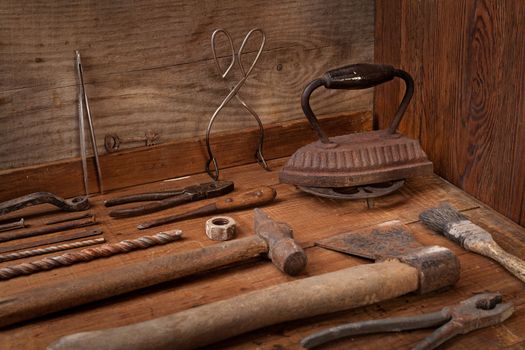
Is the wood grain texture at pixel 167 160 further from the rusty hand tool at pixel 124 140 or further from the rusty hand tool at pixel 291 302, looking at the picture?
the rusty hand tool at pixel 291 302

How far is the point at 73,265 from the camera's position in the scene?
1.61 metres

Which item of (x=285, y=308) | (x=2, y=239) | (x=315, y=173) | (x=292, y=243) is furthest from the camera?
(x=315, y=173)

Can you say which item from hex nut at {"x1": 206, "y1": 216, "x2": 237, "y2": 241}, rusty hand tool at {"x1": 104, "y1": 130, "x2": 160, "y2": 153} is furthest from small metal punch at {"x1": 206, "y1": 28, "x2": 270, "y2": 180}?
hex nut at {"x1": 206, "y1": 216, "x2": 237, "y2": 241}

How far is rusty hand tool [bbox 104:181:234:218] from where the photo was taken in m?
1.83

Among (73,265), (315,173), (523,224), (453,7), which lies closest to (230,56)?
(315,173)

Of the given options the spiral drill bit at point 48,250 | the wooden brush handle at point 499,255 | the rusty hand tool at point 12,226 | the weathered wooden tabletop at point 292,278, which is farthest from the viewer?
the rusty hand tool at point 12,226

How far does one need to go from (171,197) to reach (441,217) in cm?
70

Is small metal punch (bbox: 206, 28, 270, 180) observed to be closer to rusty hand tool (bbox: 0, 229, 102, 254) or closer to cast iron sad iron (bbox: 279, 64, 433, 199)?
cast iron sad iron (bbox: 279, 64, 433, 199)

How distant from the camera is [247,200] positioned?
184 cm

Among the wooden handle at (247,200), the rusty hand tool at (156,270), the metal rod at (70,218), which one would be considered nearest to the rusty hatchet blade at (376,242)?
the rusty hand tool at (156,270)

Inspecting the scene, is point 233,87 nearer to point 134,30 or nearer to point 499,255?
point 134,30

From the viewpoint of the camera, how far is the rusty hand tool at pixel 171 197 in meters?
1.83

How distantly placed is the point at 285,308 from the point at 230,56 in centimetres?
92

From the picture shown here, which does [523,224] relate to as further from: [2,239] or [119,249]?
[2,239]
